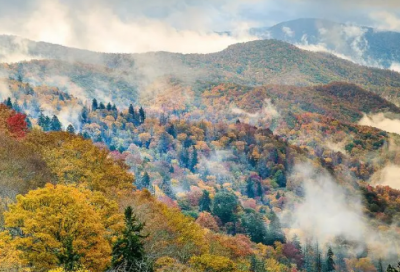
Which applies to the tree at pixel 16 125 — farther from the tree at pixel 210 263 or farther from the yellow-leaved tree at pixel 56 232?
the yellow-leaved tree at pixel 56 232

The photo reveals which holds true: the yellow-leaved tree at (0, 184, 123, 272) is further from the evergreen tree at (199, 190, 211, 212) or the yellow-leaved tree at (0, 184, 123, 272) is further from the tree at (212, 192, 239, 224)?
the evergreen tree at (199, 190, 211, 212)

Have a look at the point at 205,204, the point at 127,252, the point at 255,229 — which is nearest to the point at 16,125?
the point at 127,252

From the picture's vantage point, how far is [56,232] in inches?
1786

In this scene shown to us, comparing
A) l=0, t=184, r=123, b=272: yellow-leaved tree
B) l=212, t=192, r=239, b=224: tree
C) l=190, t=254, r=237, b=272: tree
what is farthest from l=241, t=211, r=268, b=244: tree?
l=0, t=184, r=123, b=272: yellow-leaved tree

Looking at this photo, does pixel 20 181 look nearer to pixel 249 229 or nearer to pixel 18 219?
pixel 18 219

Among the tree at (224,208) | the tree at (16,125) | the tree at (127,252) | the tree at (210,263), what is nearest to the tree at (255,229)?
the tree at (224,208)

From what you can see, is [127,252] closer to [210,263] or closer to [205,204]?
[210,263]

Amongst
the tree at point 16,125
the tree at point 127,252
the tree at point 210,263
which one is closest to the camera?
the tree at point 127,252

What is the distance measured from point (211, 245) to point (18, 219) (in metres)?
37.4

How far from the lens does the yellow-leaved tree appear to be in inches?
1713

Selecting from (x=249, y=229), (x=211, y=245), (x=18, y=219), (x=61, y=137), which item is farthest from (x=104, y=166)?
(x=249, y=229)

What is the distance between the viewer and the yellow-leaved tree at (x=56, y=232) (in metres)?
43.5

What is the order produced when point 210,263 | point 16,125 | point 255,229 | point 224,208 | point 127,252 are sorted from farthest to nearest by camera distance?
1. point 224,208
2. point 255,229
3. point 16,125
4. point 210,263
5. point 127,252

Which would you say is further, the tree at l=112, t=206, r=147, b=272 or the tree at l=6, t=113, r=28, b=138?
the tree at l=6, t=113, r=28, b=138
